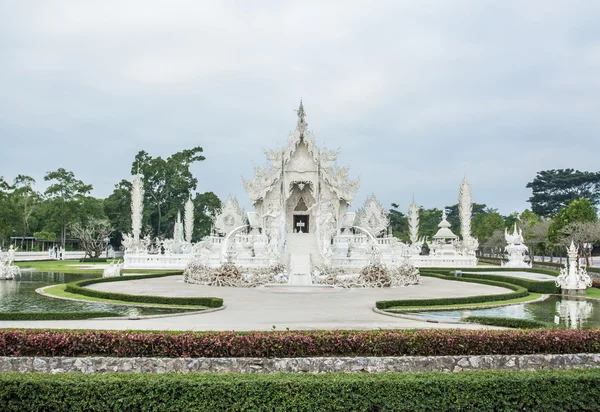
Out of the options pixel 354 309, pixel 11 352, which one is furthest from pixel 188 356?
pixel 354 309

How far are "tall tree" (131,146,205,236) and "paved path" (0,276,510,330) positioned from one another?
124 ft

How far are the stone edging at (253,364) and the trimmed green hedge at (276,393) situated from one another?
760 millimetres

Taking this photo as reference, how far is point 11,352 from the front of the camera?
26.7 feet

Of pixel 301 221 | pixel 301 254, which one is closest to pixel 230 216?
pixel 301 221

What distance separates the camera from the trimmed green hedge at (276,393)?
6.66m

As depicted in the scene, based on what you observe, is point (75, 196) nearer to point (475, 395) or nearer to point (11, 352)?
point (11, 352)

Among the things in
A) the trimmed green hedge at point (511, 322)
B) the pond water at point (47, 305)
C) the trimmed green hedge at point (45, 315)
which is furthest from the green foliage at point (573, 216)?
the trimmed green hedge at point (45, 315)

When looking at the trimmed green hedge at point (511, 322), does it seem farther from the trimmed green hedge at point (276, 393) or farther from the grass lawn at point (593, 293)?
the grass lawn at point (593, 293)

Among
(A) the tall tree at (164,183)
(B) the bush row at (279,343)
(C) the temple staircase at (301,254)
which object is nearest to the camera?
(B) the bush row at (279,343)

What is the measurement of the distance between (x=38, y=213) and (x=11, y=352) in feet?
187

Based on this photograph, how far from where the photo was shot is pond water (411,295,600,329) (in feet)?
37.7

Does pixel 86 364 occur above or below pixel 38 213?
below

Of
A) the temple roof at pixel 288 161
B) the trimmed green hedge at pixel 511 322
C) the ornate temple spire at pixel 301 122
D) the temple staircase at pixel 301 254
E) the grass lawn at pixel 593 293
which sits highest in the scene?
the ornate temple spire at pixel 301 122

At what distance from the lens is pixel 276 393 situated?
6703mm
